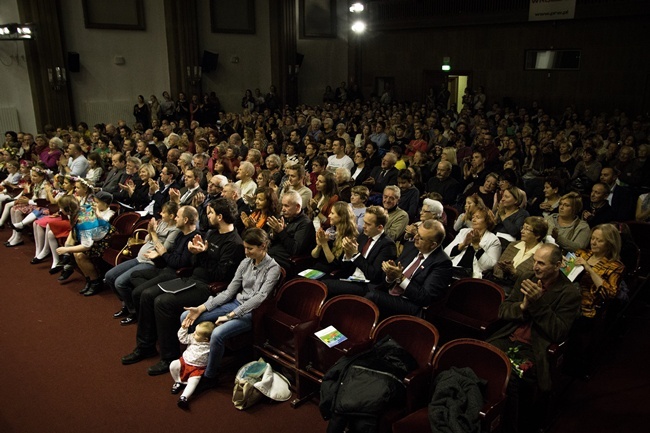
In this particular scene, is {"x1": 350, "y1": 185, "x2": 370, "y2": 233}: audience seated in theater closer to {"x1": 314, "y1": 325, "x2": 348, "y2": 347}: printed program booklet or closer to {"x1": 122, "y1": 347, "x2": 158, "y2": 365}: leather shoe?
{"x1": 314, "y1": 325, "x2": 348, "y2": 347}: printed program booklet

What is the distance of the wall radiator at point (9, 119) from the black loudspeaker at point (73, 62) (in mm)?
1592

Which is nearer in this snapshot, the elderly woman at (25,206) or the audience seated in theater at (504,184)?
the audience seated in theater at (504,184)

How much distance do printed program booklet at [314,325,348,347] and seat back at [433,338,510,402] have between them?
2.17 ft

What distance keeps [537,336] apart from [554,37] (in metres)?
11.1

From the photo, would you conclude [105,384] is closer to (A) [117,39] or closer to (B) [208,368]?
(B) [208,368]

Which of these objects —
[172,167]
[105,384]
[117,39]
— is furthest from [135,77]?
[105,384]

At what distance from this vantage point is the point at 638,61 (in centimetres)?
1120

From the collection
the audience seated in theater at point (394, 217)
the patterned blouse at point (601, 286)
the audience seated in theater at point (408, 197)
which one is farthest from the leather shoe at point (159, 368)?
the patterned blouse at point (601, 286)

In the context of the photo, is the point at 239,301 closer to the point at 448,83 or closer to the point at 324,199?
the point at 324,199

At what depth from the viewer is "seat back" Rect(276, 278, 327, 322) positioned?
3.77 metres

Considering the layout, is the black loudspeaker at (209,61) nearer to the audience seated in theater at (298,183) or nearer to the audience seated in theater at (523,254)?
the audience seated in theater at (298,183)

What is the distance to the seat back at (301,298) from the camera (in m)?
3.77

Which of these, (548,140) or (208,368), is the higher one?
(548,140)

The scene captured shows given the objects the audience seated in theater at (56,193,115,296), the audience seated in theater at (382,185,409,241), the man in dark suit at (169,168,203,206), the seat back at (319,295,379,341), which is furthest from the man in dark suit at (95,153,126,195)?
the seat back at (319,295,379,341)
